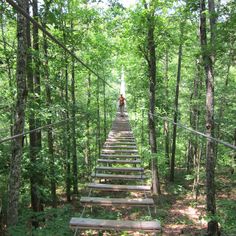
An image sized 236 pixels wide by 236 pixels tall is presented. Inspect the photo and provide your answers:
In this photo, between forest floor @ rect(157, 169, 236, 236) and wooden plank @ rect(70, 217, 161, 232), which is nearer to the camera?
wooden plank @ rect(70, 217, 161, 232)

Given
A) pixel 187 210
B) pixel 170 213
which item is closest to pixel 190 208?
pixel 187 210

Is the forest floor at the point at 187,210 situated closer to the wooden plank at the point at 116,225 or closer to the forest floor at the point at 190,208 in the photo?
the forest floor at the point at 190,208

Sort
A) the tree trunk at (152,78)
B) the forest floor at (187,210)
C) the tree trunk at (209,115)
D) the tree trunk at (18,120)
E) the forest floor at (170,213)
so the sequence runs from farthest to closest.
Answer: the tree trunk at (152,78) → the forest floor at (187,210) → the tree trunk at (209,115) → the forest floor at (170,213) → the tree trunk at (18,120)

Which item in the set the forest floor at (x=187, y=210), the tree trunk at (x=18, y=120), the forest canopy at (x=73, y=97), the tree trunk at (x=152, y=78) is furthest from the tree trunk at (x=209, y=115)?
the tree trunk at (x=18, y=120)

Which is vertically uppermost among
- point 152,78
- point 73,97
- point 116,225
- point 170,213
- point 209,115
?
point 152,78

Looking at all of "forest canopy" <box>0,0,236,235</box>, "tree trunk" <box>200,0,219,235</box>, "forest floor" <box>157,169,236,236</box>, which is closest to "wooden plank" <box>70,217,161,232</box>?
"forest canopy" <box>0,0,236,235</box>

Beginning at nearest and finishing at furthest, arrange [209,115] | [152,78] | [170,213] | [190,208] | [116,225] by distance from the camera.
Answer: [116,225], [209,115], [170,213], [152,78], [190,208]

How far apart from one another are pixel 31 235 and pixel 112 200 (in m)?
1.25

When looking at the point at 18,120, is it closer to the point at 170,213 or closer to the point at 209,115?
the point at 209,115

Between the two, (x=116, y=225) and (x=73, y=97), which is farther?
(x=73, y=97)

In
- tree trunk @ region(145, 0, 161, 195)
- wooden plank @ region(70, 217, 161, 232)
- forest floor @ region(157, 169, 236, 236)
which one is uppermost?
tree trunk @ region(145, 0, 161, 195)

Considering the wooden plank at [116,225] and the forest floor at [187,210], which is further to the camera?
the forest floor at [187,210]

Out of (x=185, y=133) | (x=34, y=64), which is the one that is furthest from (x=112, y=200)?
(x=185, y=133)

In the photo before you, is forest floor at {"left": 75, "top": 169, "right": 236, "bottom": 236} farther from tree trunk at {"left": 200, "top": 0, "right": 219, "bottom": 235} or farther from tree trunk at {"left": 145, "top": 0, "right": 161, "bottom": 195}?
tree trunk at {"left": 145, "top": 0, "right": 161, "bottom": 195}
